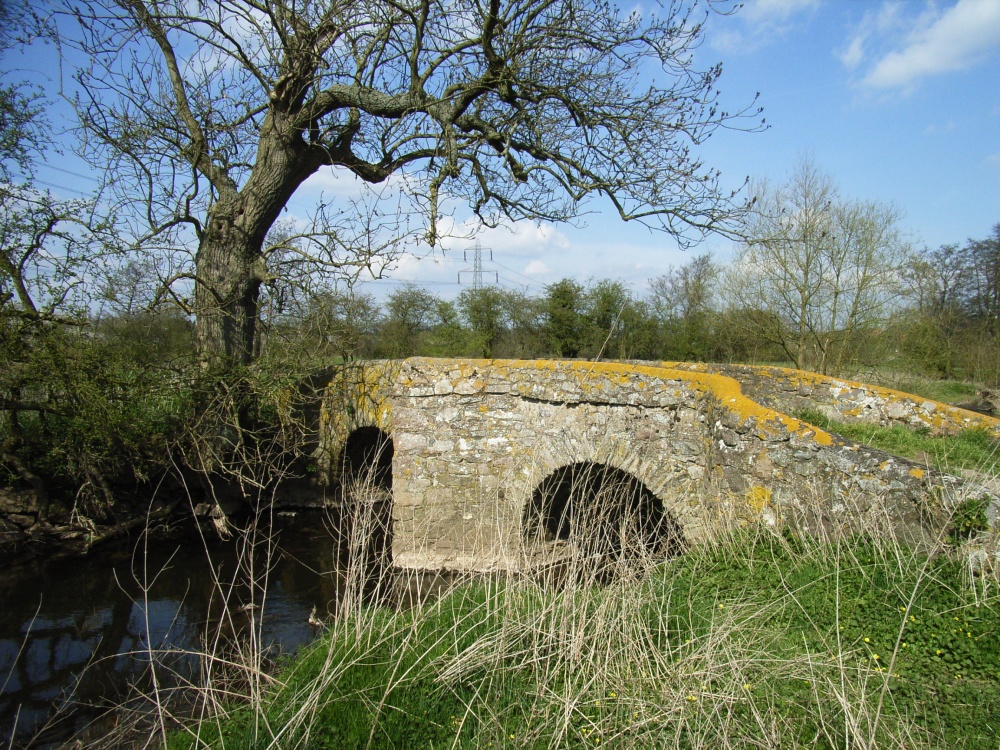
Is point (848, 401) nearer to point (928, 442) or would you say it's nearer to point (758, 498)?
point (928, 442)

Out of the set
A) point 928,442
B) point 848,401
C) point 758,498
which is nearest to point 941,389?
point 848,401

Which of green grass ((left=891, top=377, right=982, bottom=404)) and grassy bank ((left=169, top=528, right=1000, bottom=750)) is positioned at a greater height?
green grass ((left=891, top=377, right=982, bottom=404))

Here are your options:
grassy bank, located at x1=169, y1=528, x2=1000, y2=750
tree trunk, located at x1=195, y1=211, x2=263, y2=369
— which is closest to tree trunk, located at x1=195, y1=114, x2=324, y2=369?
tree trunk, located at x1=195, y1=211, x2=263, y2=369

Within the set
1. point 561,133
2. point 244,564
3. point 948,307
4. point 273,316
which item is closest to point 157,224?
point 273,316

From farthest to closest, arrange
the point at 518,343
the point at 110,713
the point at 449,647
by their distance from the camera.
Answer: the point at 518,343, the point at 110,713, the point at 449,647

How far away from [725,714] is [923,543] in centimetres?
206

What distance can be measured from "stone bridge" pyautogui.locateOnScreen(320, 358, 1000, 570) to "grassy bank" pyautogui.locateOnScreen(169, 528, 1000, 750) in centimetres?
49

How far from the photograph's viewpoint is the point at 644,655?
3268 millimetres

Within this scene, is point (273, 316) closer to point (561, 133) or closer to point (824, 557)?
point (561, 133)

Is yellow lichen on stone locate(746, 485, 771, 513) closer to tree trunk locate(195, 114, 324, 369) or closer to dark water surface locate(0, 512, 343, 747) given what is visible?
dark water surface locate(0, 512, 343, 747)

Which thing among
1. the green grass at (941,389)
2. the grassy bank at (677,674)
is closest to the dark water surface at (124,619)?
the grassy bank at (677,674)

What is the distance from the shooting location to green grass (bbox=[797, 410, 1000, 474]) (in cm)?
529

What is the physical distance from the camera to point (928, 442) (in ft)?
19.4

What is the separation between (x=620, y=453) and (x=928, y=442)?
2899 mm
